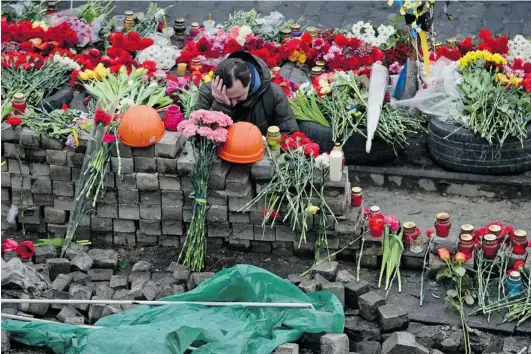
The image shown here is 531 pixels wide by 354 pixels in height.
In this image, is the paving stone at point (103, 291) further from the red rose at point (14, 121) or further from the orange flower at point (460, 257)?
the orange flower at point (460, 257)

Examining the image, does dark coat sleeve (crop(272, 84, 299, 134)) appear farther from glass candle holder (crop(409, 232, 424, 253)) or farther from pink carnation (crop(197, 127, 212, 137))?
glass candle holder (crop(409, 232, 424, 253))

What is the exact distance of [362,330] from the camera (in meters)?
9.73

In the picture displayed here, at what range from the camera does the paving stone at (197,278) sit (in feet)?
32.9

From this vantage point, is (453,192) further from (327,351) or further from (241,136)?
(327,351)

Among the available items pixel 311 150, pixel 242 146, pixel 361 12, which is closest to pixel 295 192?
pixel 311 150

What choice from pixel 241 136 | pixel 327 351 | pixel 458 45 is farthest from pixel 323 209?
pixel 458 45

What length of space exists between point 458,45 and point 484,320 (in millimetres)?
4488

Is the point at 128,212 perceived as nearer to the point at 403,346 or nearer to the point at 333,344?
the point at 333,344

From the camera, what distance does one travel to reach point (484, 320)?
386 inches

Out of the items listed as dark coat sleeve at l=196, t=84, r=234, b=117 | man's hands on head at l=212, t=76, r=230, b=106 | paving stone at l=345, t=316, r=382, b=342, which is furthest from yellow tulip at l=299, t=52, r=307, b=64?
paving stone at l=345, t=316, r=382, b=342

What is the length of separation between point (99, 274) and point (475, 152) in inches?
147

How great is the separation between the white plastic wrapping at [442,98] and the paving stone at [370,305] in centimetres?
265

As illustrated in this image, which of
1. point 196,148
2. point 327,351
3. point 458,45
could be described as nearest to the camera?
point 327,351

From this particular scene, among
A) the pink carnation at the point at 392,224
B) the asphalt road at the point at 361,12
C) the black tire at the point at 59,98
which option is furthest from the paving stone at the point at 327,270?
the asphalt road at the point at 361,12
